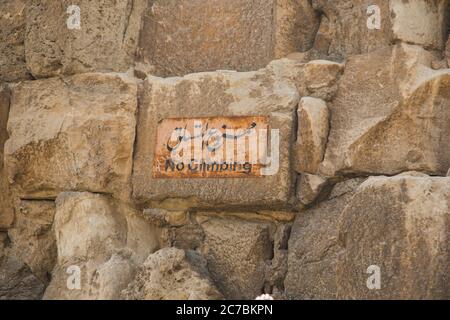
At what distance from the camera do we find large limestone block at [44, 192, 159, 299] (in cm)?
403

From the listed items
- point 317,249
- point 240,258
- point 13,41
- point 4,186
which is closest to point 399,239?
point 317,249

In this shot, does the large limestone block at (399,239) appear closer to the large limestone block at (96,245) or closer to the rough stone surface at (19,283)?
the large limestone block at (96,245)

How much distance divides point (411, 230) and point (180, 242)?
137cm

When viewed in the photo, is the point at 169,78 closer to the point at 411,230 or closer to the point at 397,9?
the point at 397,9

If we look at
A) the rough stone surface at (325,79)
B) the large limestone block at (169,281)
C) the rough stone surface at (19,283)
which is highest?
the rough stone surface at (325,79)

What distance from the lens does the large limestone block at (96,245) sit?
4.03 metres

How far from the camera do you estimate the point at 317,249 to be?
3959 millimetres

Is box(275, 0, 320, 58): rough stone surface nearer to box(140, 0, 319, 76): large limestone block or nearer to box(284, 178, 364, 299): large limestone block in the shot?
box(140, 0, 319, 76): large limestone block

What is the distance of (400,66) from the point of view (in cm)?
397

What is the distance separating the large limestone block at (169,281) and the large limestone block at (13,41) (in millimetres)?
1417

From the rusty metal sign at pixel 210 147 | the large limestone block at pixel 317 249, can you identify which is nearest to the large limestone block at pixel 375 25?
the rusty metal sign at pixel 210 147

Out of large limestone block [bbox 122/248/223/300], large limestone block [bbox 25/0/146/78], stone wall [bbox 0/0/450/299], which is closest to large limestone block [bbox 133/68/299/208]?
stone wall [bbox 0/0/450/299]

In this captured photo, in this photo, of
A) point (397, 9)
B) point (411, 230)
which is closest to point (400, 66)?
point (397, 9)

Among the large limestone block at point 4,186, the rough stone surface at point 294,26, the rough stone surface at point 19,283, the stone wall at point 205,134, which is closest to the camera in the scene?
the stone wall at point 205,134
